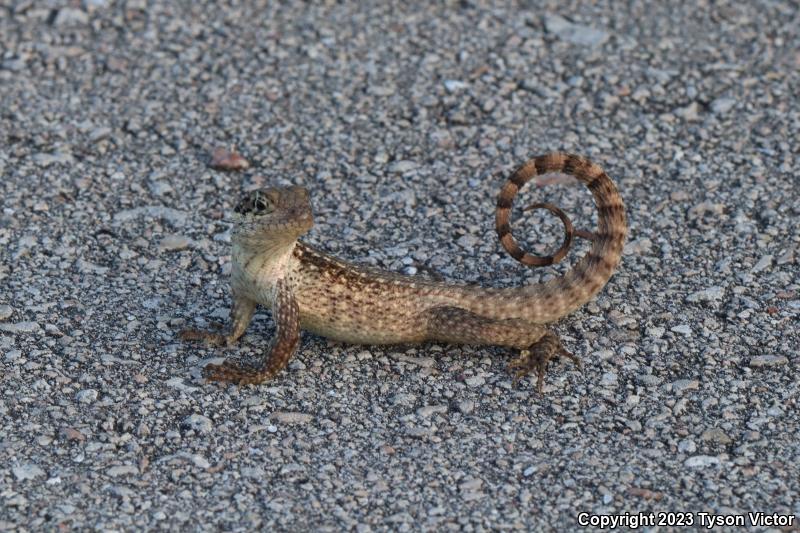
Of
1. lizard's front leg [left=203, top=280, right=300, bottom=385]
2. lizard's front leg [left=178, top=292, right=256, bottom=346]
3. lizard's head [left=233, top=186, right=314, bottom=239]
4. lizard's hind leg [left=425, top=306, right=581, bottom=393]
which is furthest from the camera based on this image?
lizard's front leg [left=178, top=292, right=256, bottom=346]

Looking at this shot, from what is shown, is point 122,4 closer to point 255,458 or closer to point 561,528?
point 255,458

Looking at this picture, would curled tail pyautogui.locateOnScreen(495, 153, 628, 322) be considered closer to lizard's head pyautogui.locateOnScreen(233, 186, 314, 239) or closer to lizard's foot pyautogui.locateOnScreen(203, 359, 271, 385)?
lizard's head pyautogui.locateOnScreen(233, 186, 314, 239)

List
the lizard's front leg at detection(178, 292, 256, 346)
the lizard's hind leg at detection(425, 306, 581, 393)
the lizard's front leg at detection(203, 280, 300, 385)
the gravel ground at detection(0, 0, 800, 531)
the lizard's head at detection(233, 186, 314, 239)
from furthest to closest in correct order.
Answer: the lizard's front leg at detection(178, 292, 256, 346) → the lizard's hind leg at detection(425, 306, 581, 393) → the lizard's front leg at detection(203, 280, 300, 385) → the lizard's head at detection(233, 186, 314, 239) → the gravel ground at detection(0, 0, 800, 531)

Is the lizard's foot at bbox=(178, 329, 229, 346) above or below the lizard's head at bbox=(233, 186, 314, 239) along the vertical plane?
below

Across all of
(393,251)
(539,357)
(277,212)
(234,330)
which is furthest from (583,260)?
(234,330)

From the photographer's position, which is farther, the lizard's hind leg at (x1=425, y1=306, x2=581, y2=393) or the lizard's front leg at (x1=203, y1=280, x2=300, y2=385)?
the lizard's hind leg at (x1=425, y1=306, x2=581, y2=393)

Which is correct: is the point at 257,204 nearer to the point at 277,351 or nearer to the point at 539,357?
the point at 277,351

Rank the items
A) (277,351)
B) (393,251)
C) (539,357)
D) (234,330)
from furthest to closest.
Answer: (393,251) < (234,330) < (539,357) < (277,351)

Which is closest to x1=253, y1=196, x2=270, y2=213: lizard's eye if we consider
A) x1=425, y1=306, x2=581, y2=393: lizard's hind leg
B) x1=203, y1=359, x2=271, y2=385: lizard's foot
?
x1=203, y1=359, x2=271, y2=385: lizard's foot
